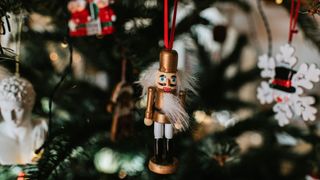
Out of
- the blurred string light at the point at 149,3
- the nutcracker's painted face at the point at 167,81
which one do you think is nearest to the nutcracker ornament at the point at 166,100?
the nutcracker's painted face at the point at 167,81

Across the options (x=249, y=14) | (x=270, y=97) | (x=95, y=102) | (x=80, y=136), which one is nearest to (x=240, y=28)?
(x=249, y=14)

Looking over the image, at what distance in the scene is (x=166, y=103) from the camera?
1.53ft

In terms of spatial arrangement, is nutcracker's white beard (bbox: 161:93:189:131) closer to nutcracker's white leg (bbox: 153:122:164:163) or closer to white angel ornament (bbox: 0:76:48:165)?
nutcracker's white leg (bbox: 153:122:164:163)

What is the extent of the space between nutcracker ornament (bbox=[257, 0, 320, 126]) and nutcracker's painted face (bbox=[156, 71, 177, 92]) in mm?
277

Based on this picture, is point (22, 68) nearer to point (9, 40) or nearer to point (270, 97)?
point (9, 40)

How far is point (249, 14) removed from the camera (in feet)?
3.40

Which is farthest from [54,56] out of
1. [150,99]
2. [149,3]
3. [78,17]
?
[150,99]

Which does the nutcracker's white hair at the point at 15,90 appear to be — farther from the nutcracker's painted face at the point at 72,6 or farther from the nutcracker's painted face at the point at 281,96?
the nutcracker's painted face at the point at 281,96

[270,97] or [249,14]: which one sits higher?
[249,14]

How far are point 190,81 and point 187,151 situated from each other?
29 centimetres

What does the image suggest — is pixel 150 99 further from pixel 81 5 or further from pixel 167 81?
pixel 81 5

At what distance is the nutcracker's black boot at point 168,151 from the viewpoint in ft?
1.65

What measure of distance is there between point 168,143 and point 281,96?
0.91 feet

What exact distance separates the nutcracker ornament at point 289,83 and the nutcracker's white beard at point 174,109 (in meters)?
0.27
